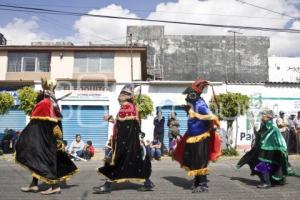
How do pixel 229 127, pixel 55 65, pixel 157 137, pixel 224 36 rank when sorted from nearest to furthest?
pixel 157 137
pixel 229 127
pixel 55 65
pixel 224 36

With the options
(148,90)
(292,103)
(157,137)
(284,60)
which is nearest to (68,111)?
(148,90)

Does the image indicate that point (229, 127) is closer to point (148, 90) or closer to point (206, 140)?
point (148, 90)

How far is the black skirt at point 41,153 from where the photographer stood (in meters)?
8.36

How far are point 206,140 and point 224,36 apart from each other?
33.8 metres

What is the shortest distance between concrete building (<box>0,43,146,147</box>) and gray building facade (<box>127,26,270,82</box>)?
1021 centimetres

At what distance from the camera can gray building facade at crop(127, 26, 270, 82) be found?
135 ft

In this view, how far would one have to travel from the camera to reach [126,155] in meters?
8.72

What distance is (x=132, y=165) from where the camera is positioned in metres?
8.68

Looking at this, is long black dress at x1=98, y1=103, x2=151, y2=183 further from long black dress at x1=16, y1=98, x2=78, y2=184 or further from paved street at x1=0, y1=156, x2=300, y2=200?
long black dress at x1=16, y1=98, x2=78, y2=184

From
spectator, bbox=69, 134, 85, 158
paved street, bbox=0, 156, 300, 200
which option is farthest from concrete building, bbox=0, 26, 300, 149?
paved street, bbox=0, 156, 300, 200

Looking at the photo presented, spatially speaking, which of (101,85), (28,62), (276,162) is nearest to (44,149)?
(276,162)

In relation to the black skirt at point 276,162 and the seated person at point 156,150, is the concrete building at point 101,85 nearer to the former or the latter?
the seated person at point 156,150

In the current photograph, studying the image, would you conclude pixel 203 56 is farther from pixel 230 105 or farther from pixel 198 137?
pixel 198 137

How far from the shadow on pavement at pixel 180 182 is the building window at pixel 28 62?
66.4ft
